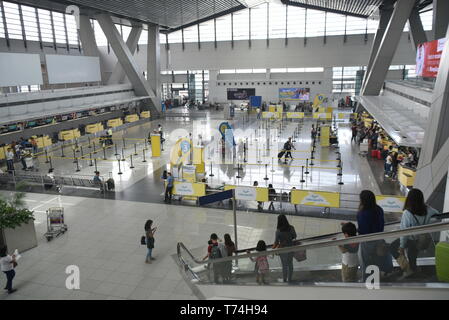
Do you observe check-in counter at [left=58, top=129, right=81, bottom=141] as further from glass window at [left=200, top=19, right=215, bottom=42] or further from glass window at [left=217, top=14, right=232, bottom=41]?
glass window at [left=217, top=14, right=232, bottom=41]

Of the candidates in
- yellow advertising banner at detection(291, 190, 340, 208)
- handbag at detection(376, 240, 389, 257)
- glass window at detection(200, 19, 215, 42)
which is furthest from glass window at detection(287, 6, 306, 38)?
handbag at detection(376, 240, 389, 257)

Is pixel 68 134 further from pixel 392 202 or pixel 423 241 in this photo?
pixel 423 241

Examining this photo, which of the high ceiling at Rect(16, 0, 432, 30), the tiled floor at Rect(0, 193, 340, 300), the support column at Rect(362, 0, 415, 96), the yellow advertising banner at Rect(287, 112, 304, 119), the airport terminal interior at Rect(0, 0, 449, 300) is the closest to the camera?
the airport terminal interior at Rect(0, 0, 449, 300)

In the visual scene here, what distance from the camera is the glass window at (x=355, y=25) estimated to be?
3925 cm

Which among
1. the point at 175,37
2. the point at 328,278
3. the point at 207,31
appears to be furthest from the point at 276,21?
the point at 328,278

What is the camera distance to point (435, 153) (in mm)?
8055

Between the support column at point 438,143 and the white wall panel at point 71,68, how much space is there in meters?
24.6

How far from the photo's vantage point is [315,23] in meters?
40.4

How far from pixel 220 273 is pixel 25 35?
34130mm

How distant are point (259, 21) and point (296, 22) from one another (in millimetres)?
4336

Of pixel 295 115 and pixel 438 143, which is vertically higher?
pixel 438 143

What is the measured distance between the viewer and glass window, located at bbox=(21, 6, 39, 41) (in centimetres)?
3111

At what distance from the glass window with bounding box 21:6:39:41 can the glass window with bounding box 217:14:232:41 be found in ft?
66.4

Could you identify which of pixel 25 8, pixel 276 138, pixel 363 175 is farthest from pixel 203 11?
pixel 363 175
